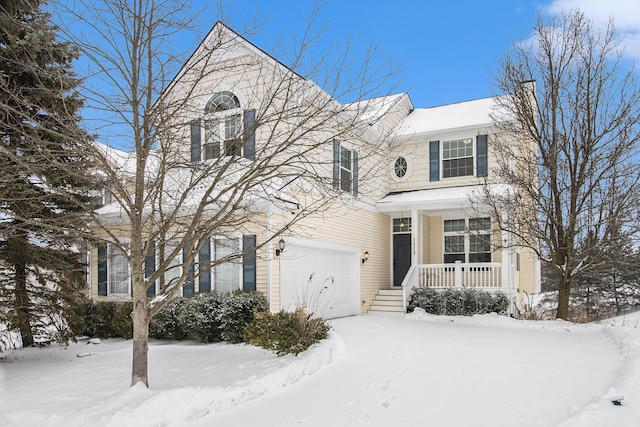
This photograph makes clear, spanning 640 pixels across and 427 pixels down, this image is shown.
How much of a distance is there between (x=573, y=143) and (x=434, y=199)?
3.98 m

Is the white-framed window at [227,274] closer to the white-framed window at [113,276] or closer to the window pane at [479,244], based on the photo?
the white-framed window at [113,276]

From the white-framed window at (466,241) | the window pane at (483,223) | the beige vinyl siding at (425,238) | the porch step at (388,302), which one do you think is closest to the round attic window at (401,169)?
the beige vinyl siding at (425,238)

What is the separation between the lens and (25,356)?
955cm

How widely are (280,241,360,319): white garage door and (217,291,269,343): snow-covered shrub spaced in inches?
39.7

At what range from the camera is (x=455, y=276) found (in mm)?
14484

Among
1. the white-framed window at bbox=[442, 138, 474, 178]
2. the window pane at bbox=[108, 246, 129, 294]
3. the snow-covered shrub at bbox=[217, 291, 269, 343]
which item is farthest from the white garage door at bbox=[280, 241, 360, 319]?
the window pane at bbox=[108, 246, 129, 294]

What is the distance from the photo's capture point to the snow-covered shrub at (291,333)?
8273 millimetres

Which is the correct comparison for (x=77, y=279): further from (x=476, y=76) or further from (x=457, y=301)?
(x=476, y=76)

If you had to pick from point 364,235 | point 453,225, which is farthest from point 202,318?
point 453,225

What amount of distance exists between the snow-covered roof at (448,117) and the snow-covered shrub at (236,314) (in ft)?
24.9

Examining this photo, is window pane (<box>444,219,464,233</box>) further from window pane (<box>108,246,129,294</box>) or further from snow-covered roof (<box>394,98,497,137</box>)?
window pane (<box>108,246,129,294</box>)

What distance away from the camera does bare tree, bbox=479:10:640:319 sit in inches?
477

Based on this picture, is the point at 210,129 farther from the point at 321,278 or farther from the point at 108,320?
the point at 108,320

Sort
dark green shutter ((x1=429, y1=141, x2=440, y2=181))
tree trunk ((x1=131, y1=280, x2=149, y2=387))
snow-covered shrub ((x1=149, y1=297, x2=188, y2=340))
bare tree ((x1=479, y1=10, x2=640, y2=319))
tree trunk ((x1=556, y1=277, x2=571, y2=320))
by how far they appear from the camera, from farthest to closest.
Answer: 1. dark green shutter ((x1=429, y1=141, x2=440, y2=181))
2. tree trunk ((x1=556, y1=277, x2=571, y2=320))
3. bare tree ((x1=479, y1=10, x2=640, y2=319))
4. snow-covered shrub ((x1=149, y1=297, x2=188, y2=340))
5. tree trunk ((x1=131, y1=280, x2=149, y2=387))
